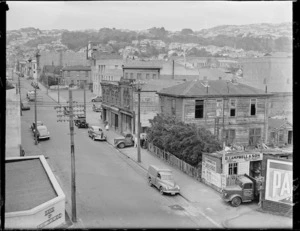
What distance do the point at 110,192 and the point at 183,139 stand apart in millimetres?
4729

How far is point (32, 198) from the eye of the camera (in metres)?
9.02

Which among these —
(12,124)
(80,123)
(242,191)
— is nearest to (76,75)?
(80,123)

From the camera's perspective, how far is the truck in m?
12.4

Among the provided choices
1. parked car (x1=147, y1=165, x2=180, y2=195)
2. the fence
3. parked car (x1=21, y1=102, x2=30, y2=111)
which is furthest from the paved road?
parked car (x1=21, y1=102, x2=30, y2=111)

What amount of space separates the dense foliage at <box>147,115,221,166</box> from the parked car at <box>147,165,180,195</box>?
6.62 ft

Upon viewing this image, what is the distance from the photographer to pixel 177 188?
13.6 meters

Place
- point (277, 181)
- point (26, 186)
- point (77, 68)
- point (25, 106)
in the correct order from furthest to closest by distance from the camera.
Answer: point (77, 68) < point (25, 106) < point (277, 181) < point (26, 186)

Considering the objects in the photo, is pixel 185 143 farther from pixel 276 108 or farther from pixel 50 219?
pixel 276 108

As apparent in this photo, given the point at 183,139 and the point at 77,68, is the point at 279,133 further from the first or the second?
the point at 77,68

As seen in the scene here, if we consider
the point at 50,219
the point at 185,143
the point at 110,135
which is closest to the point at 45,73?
the point at 110,135

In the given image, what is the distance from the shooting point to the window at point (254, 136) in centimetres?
2144

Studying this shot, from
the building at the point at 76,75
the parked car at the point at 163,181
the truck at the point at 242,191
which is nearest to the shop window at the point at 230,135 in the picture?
the parked car at the point at 163,181

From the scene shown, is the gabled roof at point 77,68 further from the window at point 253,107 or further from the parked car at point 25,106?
the window at point 253,107

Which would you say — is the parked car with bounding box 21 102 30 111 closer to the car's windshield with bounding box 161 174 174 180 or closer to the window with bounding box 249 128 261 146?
the window with bounding box 249 128 261 146
